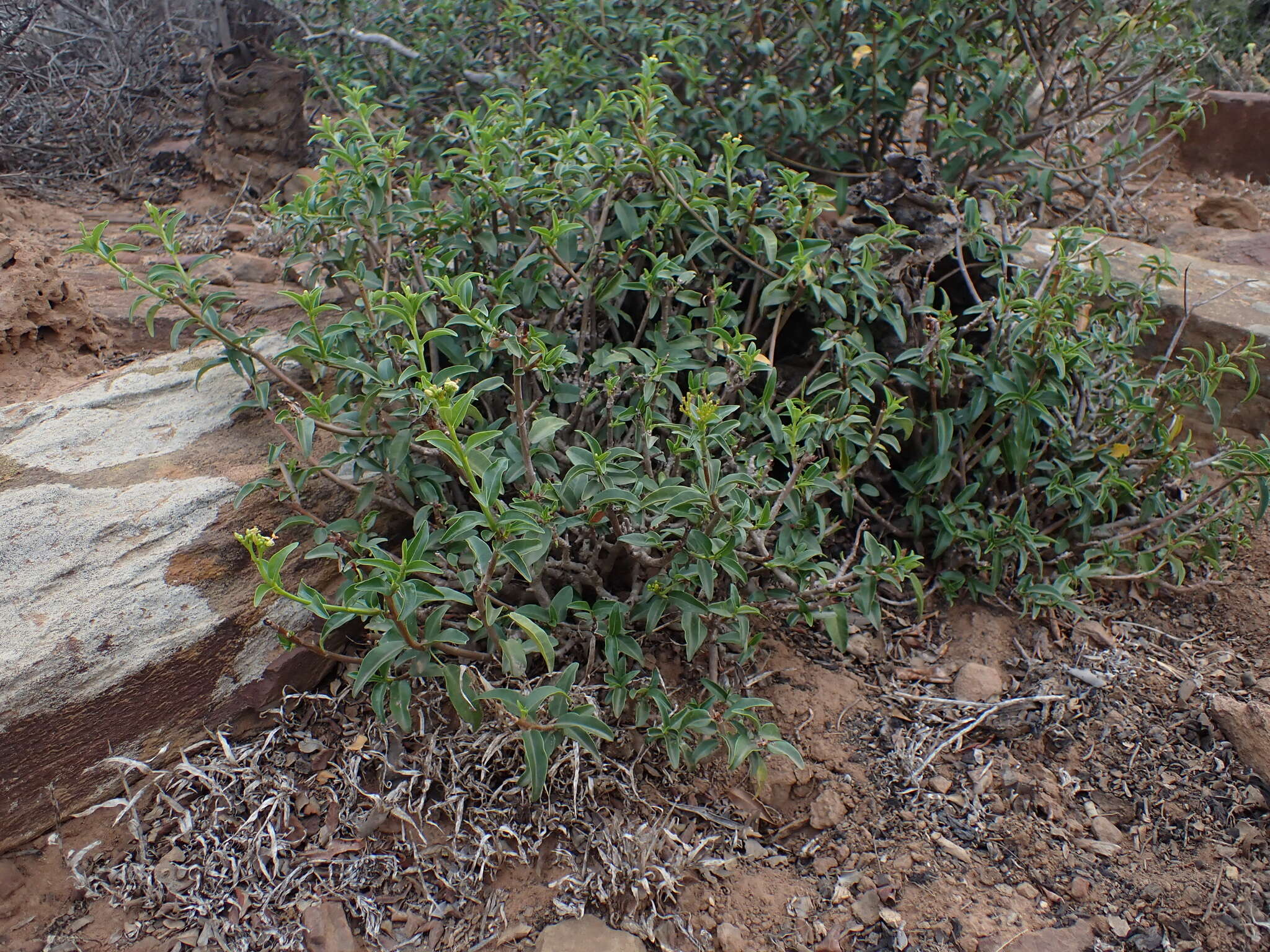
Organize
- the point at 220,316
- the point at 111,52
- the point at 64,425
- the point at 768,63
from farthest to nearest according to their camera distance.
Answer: the point at 111,52, the point at 768,63, the point at 220,316, the point at 64,425

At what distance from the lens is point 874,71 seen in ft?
11.2

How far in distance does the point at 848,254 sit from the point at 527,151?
1.03 m

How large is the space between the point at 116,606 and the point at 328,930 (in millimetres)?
875

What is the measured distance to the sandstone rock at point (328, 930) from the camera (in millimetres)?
1871

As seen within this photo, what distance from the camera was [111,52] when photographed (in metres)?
5.84

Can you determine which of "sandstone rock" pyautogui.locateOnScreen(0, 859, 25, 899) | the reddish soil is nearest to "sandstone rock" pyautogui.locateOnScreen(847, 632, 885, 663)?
the reddish soil

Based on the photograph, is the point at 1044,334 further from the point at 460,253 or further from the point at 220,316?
the point at 220,316

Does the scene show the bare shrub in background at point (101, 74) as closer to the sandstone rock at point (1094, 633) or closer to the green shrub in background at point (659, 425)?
the green shrub in background at point (659, 425)

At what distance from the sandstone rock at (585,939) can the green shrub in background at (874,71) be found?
103 inches

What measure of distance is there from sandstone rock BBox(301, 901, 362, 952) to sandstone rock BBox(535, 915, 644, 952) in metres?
0.40

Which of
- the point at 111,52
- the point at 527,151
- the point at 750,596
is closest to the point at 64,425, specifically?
the point at 527,151

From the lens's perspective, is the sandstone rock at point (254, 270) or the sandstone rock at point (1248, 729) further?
the sandstone rock at point (254, 270)

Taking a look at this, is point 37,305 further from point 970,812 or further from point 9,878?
point 970,812

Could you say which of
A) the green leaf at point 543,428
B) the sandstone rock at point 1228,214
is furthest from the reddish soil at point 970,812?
Answer: the sandstone rock at point 1228,214
